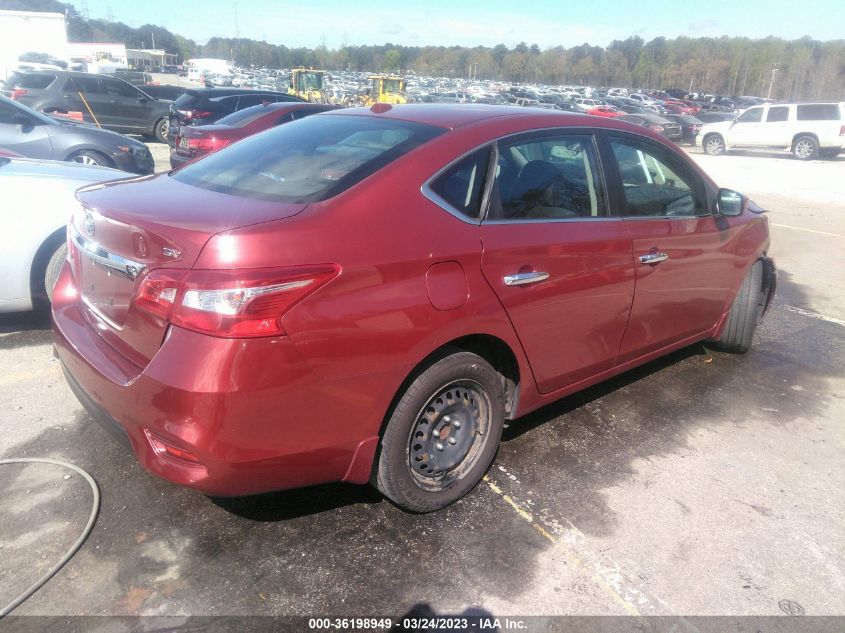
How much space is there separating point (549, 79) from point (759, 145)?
100166 millimetres

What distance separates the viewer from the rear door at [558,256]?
9.07ft

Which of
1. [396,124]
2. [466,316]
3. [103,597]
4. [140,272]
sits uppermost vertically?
[396,124]

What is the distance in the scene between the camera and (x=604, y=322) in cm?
329

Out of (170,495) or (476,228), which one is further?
(170,495)

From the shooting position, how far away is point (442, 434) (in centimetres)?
281

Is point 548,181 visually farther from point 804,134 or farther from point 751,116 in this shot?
point 751,116

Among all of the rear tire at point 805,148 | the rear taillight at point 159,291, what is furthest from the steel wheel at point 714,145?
the rear taillight at point 159,291

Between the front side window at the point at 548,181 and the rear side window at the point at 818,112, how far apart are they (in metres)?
22.1

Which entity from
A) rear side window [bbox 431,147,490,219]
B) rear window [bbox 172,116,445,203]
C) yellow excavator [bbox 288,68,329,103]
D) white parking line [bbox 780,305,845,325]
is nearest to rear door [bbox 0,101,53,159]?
rear window [bbox 172,116,445,203]

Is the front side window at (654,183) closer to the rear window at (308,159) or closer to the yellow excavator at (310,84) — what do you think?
the rear window at (308,159)

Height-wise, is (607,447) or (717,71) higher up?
(717,71)

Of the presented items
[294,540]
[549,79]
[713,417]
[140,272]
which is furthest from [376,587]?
[549,79]

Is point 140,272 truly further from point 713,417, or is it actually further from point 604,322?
point 713,417

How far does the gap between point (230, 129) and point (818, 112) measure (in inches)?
801
